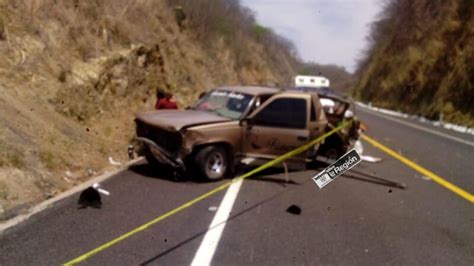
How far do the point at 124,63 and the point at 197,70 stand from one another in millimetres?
13858

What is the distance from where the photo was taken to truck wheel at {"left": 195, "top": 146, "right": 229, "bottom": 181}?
31.9ft

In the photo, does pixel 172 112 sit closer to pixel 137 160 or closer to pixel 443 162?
pixel 137 160

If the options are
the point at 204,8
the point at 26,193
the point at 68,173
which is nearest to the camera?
the point at 26,193

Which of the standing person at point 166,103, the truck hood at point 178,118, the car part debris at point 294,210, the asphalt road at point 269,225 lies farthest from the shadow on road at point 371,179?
the standing person at point 166,103

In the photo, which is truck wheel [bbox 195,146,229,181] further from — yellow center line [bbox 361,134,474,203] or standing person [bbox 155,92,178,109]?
yellow center line [bbox 361,134,474,203]

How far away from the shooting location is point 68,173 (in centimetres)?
1008

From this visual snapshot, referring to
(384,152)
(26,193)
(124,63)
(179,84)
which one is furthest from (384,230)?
(179,84)

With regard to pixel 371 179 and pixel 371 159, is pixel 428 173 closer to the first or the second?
pixel 371 179

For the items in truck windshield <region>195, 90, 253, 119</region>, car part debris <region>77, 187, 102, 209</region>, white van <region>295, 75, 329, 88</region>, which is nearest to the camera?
car part debris <region>77, 187, 102, 209</region>

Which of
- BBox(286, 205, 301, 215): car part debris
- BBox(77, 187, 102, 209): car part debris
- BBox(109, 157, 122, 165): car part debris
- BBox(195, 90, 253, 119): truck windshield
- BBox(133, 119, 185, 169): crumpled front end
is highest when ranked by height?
BBox(195, 90, 253, 119): truck windshield

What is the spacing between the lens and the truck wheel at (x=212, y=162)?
973cm

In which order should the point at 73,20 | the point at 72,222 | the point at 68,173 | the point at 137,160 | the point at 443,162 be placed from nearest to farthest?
the point at 72,222
the point at 68,173
the point at 137,160
the point at 443,162
the point at 73,20

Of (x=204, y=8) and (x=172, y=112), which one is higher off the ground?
(x=204, y=8)

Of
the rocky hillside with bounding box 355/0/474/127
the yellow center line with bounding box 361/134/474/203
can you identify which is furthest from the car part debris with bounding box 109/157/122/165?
the rocky hillside with bounding box 355/0/474/127
